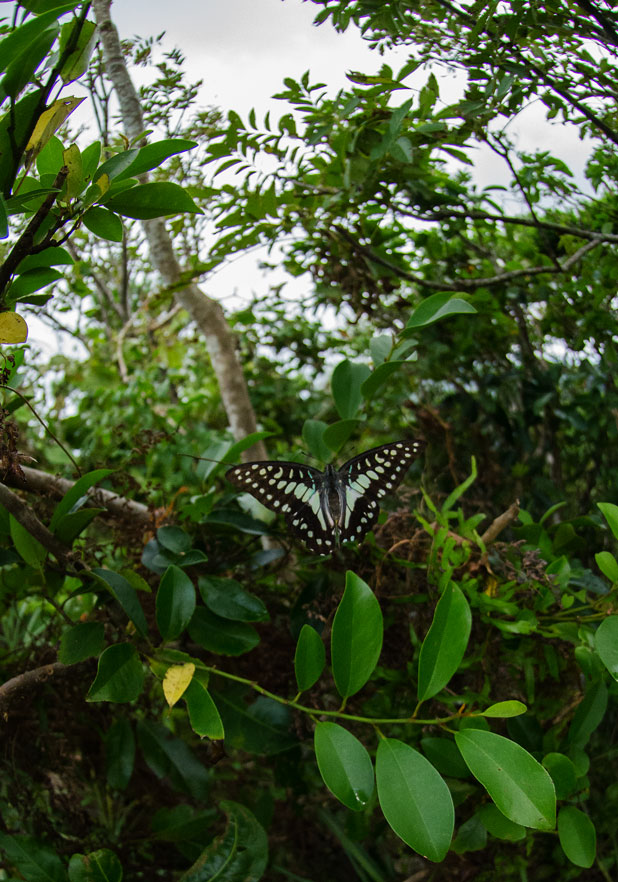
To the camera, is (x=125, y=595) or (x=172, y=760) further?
(x=172, y=760)

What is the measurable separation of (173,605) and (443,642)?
0.23 m

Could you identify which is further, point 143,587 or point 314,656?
point 143,587

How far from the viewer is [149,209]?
1.61 feet

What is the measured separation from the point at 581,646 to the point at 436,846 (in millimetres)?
253

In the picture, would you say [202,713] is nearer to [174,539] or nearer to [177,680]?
[177,680]

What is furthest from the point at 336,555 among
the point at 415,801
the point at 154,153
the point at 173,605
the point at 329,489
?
A: the point at 154,153

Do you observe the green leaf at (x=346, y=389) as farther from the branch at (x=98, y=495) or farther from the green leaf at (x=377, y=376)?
the branch at (x=98, y=495)

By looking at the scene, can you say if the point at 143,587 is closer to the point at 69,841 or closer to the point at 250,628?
the point at 250,628

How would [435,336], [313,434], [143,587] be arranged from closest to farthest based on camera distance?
[143,587] < [313,434] < [435,336]

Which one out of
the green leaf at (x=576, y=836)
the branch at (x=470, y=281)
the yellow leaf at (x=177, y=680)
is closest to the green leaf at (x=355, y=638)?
the yellow leaf at (x=177, y=680)

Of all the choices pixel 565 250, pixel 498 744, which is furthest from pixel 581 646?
pixel 565 250

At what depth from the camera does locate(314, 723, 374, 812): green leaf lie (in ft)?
1.44


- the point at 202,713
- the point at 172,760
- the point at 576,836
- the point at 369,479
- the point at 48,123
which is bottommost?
the point at 576,836

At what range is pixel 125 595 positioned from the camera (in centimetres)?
56
